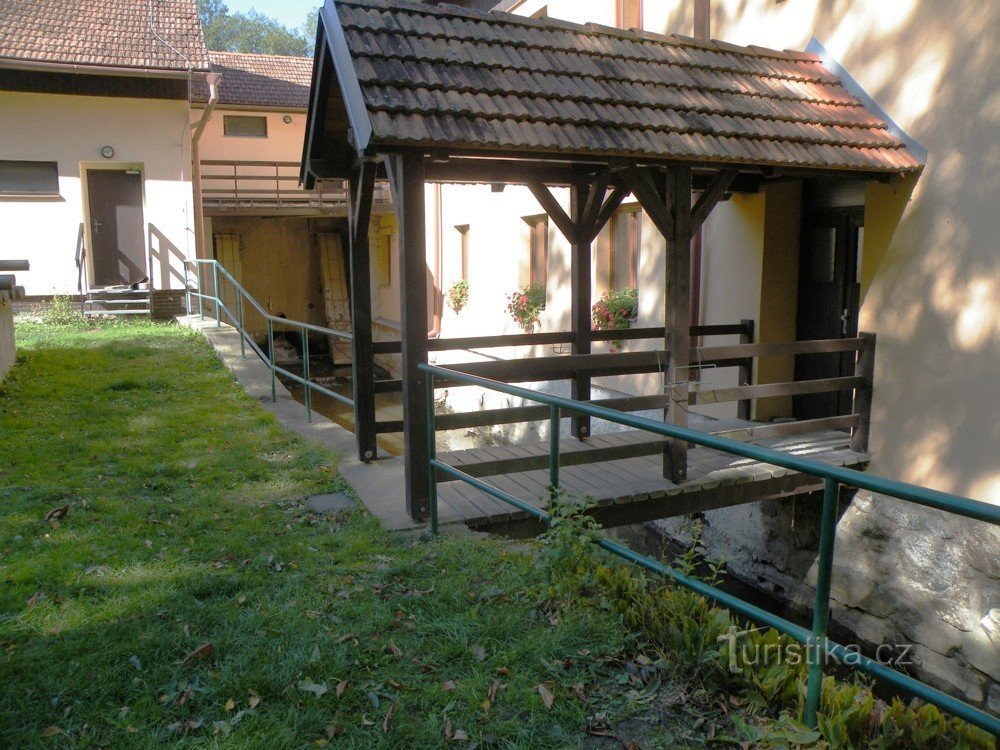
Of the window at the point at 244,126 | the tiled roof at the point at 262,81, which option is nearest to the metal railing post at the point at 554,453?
the tiled roof at the point at 262,81

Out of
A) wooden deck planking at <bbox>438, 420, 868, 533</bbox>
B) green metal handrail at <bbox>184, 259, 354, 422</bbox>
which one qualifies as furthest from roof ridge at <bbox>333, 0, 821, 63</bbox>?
wooden deck planking at <bbox>438, 420, 868, 533</bbox>

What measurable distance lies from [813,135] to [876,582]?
368 cm

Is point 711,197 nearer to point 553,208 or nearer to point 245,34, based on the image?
point 553,208

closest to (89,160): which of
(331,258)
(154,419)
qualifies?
(331,258)

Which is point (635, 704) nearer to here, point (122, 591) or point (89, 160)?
point (122, 591)

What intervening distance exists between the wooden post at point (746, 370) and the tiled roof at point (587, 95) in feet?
7.26

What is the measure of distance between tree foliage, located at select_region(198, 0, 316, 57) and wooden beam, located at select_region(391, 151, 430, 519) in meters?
71.8

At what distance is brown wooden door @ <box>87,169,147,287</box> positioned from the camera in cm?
1592

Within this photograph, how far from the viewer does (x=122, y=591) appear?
12.4 ft

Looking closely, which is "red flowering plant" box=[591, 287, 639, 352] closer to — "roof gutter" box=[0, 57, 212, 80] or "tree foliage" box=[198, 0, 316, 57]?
"roof gutter" box=[0, 57, 212, 80]

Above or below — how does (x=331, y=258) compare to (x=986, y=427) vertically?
above

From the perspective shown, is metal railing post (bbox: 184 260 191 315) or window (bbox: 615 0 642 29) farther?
metal railing post (bbox: 184 260 191 315)

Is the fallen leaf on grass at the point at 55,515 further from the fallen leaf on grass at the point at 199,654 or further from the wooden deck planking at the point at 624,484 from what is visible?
the wooden deck planking at the point at 624,484

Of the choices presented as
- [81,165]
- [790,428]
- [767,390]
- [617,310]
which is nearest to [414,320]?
[767,390]
